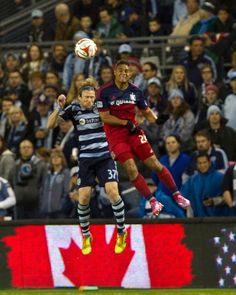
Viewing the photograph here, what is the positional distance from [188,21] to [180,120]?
3997 millimetres

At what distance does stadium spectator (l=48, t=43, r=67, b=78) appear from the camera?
1121 inches

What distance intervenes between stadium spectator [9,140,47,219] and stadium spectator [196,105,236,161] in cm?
323

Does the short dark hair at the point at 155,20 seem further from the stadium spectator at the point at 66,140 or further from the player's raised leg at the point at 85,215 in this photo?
the player's raised leg at the point at 85,215

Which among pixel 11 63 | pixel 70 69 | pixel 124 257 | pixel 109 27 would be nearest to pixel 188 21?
pixel 109 27

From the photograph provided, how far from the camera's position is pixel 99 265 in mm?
22891

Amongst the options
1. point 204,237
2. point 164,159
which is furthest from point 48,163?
point 204,237

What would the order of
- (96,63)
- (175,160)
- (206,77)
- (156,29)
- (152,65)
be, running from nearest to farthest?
(175,160) < (206,77) < (152,65) < (96,63) < (156,29)

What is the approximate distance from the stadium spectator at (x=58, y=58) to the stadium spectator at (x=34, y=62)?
17 cm

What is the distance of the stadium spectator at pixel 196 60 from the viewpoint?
26453mm

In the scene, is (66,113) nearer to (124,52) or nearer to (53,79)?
(53,79)

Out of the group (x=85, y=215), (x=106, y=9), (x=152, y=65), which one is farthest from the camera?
(x=106, y=9)

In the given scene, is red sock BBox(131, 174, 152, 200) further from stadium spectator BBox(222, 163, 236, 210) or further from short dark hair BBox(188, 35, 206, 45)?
short dark hair BBox(188, 35, 206, 45)

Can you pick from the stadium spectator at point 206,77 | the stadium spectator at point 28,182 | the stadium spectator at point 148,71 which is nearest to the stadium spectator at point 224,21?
the stadium spectator at point 206,77

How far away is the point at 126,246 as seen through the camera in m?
22.7
